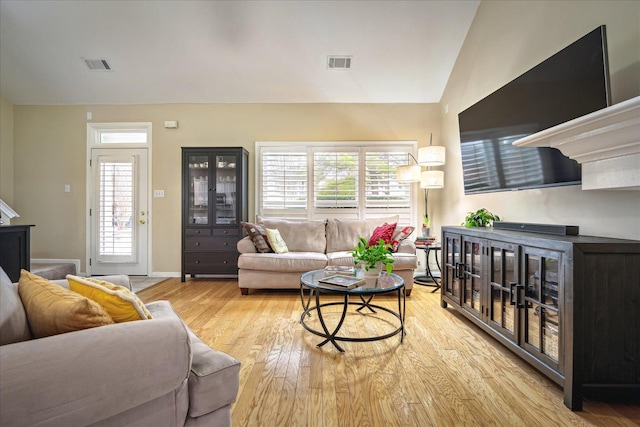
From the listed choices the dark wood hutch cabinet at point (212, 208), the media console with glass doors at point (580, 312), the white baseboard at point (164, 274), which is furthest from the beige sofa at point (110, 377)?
the white baseboard at point (164, 274)

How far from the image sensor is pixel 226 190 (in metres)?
4.36

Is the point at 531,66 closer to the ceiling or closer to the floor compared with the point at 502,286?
closer to the ceiling

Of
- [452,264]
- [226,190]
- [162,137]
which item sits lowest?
[452,264]

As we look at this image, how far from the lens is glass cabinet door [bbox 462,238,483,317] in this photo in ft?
8.18

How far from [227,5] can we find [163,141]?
2.23m

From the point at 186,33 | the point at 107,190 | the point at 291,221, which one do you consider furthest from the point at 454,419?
the point at 107,190

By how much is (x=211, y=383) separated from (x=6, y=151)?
19.0 ft

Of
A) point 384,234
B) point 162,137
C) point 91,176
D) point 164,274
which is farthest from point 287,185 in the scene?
point 91,176

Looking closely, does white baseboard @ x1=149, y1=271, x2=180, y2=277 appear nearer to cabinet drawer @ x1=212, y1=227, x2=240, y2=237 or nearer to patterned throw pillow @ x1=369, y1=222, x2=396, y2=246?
cabinet drawer @ x1=212, y1=227, x2=240, y2=237

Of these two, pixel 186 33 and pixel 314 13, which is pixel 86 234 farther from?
pixel 314 13

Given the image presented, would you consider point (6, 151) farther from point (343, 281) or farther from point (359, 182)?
point (343, 281)

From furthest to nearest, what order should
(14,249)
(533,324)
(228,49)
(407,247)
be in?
(228,49) < (407,247) < (14,249) < (533,324)

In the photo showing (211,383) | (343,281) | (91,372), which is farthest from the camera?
(343,281)

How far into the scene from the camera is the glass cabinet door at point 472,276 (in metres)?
2.49
